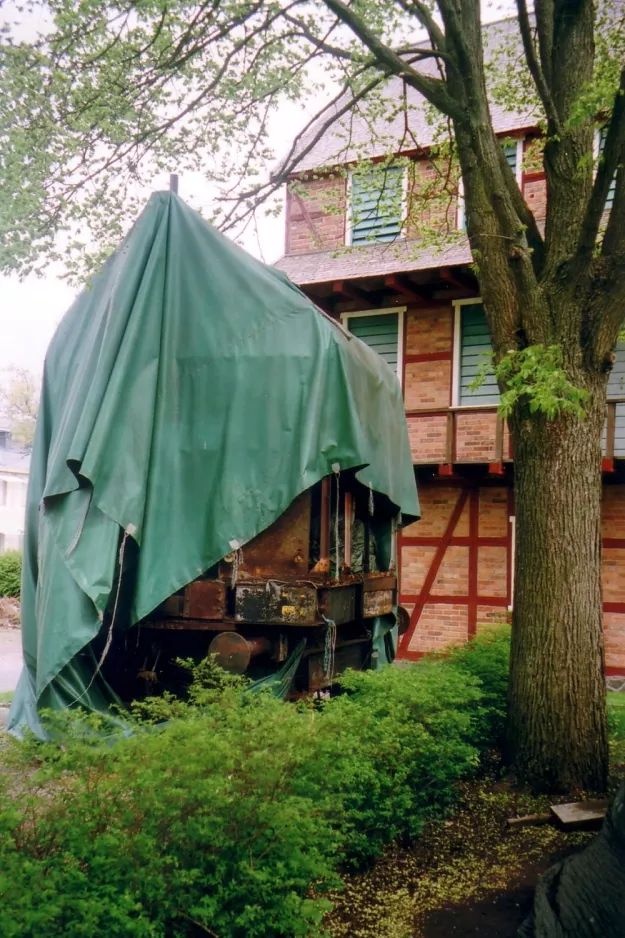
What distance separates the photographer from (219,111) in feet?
23.9

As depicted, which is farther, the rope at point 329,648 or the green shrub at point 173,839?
the rope at point 329,648

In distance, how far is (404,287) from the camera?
42.2ft

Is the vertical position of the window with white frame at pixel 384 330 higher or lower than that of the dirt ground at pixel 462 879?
higher

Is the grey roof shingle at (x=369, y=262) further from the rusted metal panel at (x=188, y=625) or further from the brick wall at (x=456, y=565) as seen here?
the rusted metal panel at (x=188, y=625)

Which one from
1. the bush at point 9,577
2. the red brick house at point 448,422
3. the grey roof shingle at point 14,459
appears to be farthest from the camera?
the grey roof shingle at point 14,459

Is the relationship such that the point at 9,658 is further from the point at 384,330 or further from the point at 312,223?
the point at 312,223

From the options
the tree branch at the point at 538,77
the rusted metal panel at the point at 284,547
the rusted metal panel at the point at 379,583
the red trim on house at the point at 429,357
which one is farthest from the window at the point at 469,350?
the rusted metal panel at the point at 284,547

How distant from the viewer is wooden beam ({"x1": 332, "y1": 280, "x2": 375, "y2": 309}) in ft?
42.9

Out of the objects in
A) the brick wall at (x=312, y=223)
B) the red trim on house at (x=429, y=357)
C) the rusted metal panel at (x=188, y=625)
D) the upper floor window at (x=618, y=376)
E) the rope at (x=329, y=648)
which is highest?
the brick wall at (x=312, y=223)

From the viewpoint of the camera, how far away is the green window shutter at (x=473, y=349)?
13.0 metres

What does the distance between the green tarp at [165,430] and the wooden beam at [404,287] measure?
258 inches

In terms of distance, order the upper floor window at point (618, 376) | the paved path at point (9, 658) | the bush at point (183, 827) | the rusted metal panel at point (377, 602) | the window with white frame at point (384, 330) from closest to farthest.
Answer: the bush at point (183, 827) < the rusted metal panel at point (377, 602) < the paved path at point (9, 658) < the upper floor window at point (618, 376) < the window with white frame at point (384, 330)

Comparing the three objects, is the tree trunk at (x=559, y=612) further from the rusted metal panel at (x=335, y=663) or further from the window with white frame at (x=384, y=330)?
the window with white frame at (x=384, y=330)

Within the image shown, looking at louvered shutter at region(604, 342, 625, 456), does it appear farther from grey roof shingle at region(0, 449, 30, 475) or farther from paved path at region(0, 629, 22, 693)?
grey roof shingle at region(0, 449, 30, 475)
